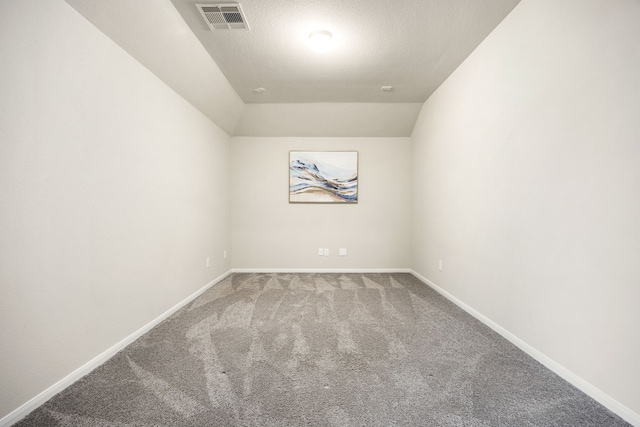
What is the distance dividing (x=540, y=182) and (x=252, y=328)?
248 cm

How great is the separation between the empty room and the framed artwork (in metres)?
1.15

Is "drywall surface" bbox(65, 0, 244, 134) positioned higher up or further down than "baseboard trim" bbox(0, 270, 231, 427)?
higher up

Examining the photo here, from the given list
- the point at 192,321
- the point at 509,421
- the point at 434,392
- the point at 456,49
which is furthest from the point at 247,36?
the point at 509,421

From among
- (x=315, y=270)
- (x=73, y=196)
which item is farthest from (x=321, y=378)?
(x=315, y=270)

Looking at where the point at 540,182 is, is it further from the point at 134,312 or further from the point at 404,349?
the point at 134,312

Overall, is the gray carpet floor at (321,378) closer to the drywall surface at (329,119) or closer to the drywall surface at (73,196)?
the drywall surface at (73,196)

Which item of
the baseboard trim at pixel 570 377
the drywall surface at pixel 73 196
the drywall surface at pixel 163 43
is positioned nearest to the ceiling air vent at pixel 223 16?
the drywall surface at pixel 163 43

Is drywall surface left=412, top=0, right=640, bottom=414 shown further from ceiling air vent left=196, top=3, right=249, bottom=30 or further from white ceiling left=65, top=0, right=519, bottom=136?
ceiling air vent left=196, top=3, right=249, bottom=30

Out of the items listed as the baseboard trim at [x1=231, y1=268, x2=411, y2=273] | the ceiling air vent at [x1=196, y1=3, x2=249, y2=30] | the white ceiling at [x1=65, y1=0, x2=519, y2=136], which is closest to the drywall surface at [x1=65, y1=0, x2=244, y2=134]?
the white ceiling at [x1=65, y1=0, x2=519, y2=136]

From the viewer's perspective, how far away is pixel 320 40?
7.70 feet

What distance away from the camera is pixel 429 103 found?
12.2ft

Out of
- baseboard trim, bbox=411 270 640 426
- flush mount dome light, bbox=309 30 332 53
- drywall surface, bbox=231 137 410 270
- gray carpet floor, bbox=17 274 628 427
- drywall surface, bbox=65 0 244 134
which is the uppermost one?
flush mount dome light, bbox=309 30 332 53

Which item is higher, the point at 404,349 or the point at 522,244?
the point at 522,244

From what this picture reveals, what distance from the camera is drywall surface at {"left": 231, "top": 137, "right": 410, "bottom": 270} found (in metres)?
4.55
